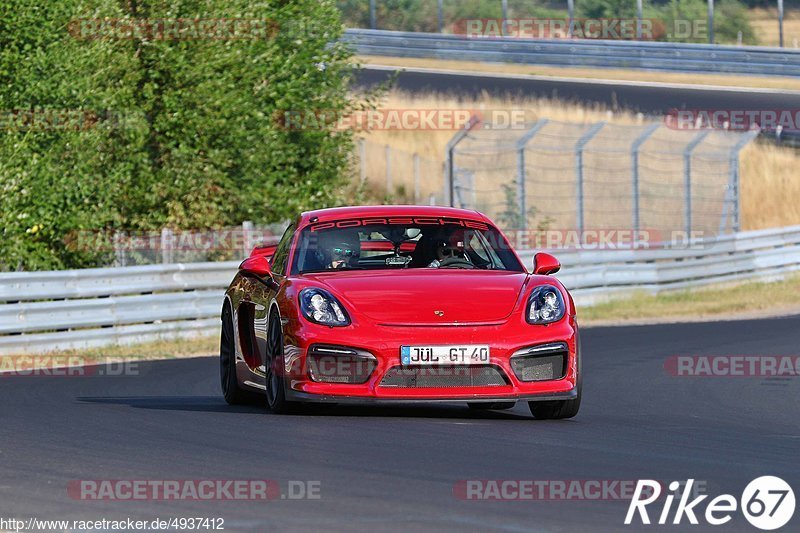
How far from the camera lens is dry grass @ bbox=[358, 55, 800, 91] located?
42906 mm

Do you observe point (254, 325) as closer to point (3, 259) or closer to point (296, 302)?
point (296, 302)

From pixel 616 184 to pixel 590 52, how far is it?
37.5 feet

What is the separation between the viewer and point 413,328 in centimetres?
919

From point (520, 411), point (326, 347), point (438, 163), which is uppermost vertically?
point (326, 347)

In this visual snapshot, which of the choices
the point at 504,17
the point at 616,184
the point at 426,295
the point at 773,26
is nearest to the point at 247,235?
the point at 426,295

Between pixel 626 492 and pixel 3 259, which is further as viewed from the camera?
pixel 3 259

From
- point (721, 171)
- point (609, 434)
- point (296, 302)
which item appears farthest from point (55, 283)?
point (721, 171)

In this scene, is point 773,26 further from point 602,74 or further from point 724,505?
point 724,505

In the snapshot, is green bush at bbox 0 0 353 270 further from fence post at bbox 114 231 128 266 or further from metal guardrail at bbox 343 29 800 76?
metal guardrail at bbox 343 29 800 76

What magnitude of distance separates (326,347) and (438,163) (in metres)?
28.6

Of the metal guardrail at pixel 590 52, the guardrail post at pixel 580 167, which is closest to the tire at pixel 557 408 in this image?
the guardrail post at pixel 580 167

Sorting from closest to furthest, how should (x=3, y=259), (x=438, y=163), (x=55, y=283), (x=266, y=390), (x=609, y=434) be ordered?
(x=609, y=434) < (x=266, y=390) < (x=55, y=283) < (x=3, y=259) < (x=438, y=163)

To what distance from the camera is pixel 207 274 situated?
20.2 m

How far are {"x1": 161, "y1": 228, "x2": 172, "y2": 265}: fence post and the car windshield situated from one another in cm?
1068
